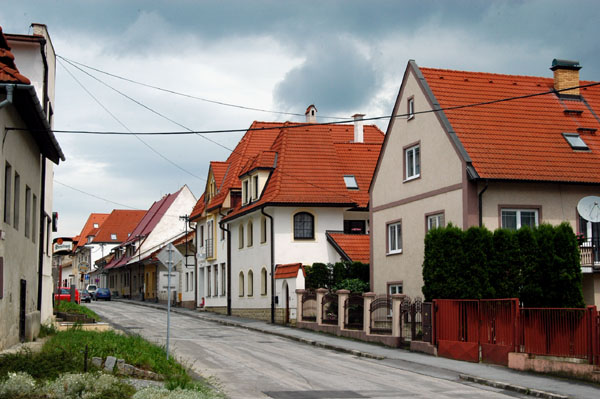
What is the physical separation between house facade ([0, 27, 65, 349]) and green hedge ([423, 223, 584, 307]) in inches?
446

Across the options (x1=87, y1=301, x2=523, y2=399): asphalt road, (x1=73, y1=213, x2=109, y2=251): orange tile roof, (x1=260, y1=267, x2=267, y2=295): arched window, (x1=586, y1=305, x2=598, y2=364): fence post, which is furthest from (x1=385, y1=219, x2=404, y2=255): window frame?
(x1=73, y1=213, x2=109, y2=251): orange tile roof

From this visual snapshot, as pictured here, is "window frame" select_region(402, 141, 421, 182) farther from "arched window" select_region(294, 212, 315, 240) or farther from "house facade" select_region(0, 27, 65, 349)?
"house facade" select_region(0, 27, 65, 349)

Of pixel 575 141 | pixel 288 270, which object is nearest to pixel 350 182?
pixel 288 270

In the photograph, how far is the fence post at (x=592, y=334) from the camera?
16.3m

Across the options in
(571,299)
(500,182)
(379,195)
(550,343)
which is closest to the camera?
(550,343)

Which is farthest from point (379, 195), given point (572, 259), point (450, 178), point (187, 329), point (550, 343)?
point (550, 343)

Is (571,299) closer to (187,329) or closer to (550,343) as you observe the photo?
(550,343)

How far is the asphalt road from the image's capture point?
14547 mm

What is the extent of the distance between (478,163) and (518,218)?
2385mm

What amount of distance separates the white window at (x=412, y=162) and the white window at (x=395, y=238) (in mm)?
2096

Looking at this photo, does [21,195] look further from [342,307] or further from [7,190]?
[342,307]

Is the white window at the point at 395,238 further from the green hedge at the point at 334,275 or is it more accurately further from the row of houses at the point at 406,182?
the green hedge at the point at 334,275

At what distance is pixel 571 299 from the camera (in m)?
20.6

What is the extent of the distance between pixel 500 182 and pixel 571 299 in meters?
A: 5.57
